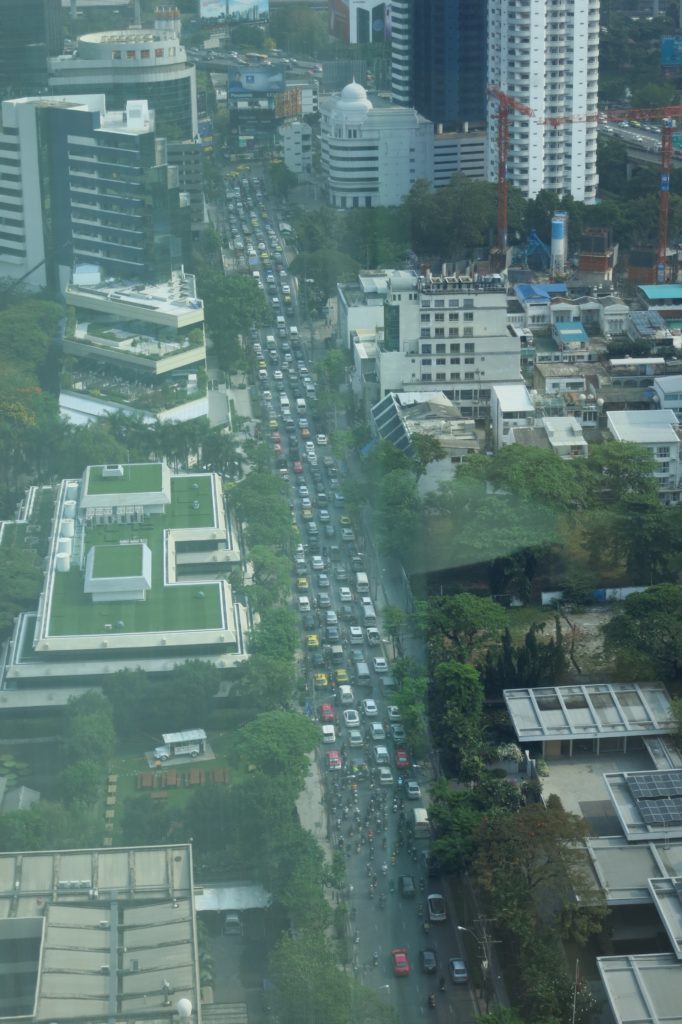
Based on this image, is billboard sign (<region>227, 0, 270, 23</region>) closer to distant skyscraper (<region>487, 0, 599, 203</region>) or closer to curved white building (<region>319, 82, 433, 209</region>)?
curved white building (<region>319, 82, 433, 209</region>)

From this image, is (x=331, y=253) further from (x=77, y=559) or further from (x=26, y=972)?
(x=26, y=972)

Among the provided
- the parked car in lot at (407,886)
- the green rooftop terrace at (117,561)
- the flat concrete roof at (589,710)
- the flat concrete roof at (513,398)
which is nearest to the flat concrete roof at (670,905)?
the parked car in lot at (407,886)

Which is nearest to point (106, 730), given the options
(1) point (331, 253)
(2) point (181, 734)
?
(2) point (181, 734)

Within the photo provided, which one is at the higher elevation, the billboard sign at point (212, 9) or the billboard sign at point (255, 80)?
the billboard sign at point (212, 9)

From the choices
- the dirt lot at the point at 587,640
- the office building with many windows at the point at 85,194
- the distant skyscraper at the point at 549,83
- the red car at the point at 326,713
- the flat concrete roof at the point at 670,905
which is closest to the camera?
the flat concrete roof at the point at 670,905


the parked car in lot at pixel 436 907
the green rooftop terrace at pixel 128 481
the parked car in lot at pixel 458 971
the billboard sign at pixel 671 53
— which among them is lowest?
the parked car in lot at pixel 458 971

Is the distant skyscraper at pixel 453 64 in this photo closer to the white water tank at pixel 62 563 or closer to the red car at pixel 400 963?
the white water tank at pixel 62 563
